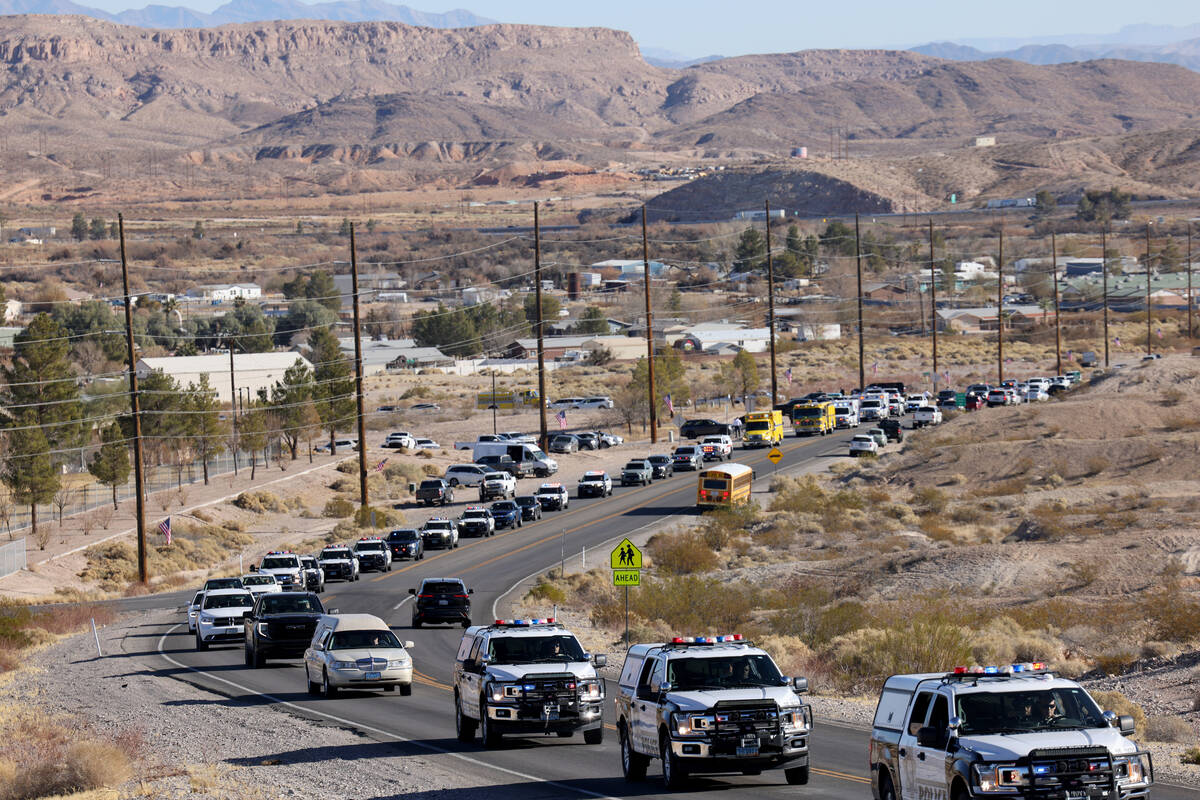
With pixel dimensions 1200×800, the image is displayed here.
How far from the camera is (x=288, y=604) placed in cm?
3488

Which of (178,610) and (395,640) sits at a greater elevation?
(395,640)

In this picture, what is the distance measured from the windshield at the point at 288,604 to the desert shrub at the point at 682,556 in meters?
16.5

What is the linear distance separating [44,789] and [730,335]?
5777 inches

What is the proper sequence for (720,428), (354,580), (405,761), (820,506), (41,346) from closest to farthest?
(405,761)
(354,580)
(820,506)
(41,346)
(720,428)

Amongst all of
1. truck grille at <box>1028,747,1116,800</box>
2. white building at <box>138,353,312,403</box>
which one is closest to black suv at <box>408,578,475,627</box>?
truck grille at <box>1028,747,1116,800</box>

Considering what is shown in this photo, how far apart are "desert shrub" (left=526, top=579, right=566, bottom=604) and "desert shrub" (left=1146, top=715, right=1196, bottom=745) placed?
79.6ft

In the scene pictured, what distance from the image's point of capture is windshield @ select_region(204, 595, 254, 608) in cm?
3962

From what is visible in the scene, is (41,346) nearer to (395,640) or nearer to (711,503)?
(711,503)

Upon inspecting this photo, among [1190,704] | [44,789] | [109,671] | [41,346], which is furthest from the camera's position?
[41,346]

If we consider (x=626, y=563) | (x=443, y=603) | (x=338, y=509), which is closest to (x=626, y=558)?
(x=626, y=563)

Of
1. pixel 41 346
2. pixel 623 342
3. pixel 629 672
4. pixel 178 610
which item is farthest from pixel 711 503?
pixel 623 342

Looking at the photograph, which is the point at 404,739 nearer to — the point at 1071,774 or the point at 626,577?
the point at 626,577

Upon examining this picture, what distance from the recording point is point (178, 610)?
5075cm

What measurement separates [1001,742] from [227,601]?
29411mm
